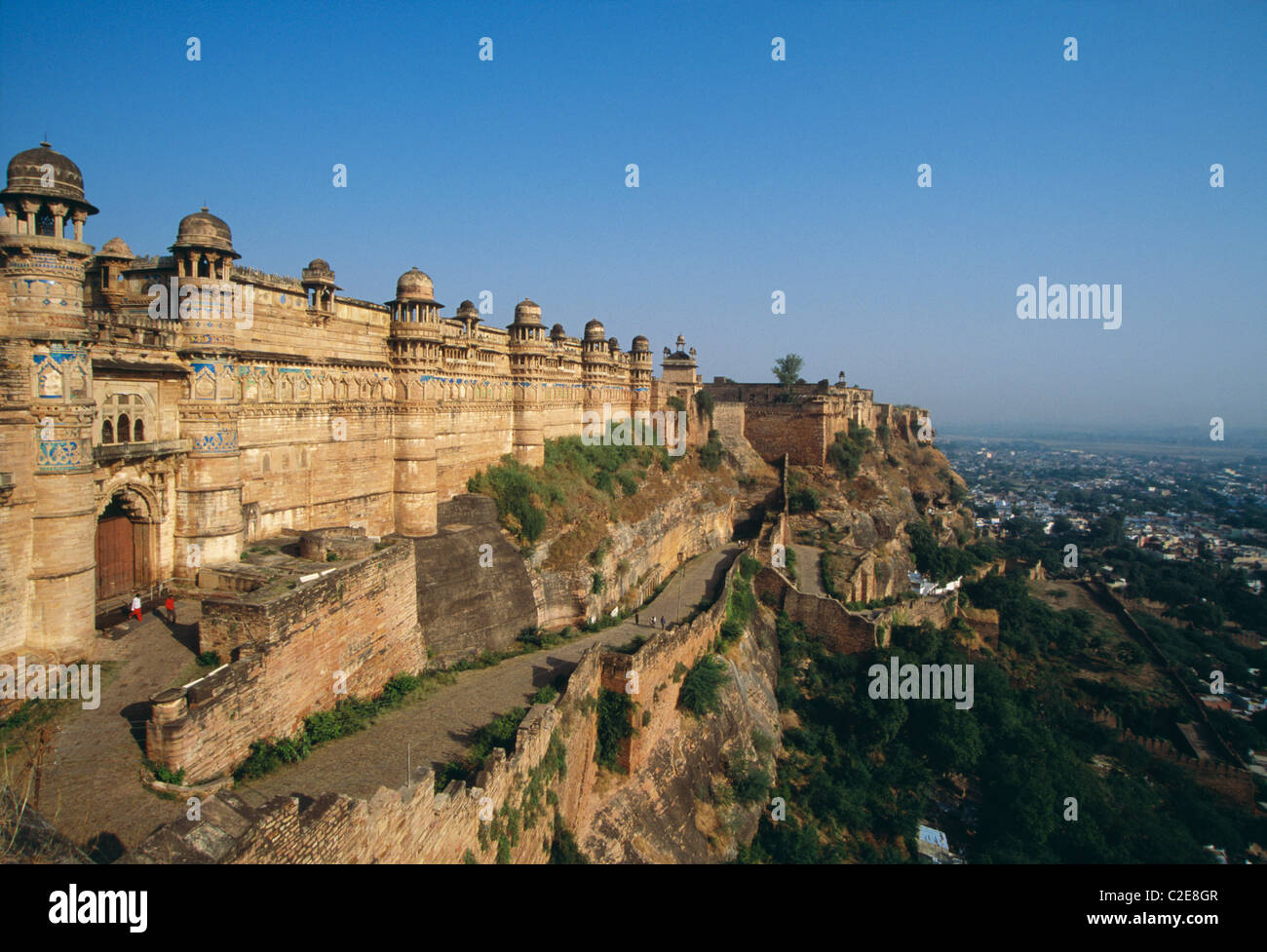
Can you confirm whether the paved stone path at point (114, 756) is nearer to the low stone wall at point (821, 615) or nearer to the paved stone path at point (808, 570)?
the low stone wall at point (821, 615)

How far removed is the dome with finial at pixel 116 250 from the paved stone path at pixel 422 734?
1226 cm

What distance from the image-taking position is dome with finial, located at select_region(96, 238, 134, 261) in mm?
15953

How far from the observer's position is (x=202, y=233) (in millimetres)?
14078

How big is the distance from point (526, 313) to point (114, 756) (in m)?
22.5

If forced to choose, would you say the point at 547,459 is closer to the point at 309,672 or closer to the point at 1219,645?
the point at 309,672

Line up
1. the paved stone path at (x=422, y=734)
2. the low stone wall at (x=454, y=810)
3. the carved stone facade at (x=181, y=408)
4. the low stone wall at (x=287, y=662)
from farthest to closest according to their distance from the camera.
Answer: the carved stone facade at (x=181, y=408) → the paved stone path at (x=422, y=734) → the low stone wall at (x=287, y=662) → the low stone wall at (x=454, y=810)

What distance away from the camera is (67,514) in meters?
11.3

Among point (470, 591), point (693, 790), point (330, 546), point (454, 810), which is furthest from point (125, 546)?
point (693, 790)

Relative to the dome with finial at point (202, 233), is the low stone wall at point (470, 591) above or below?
below

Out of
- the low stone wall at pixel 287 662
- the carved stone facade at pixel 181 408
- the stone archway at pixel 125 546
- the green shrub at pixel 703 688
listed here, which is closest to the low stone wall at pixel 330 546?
the low stone wall at pixel 287 662

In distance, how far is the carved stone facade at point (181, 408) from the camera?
10977 millimetres
